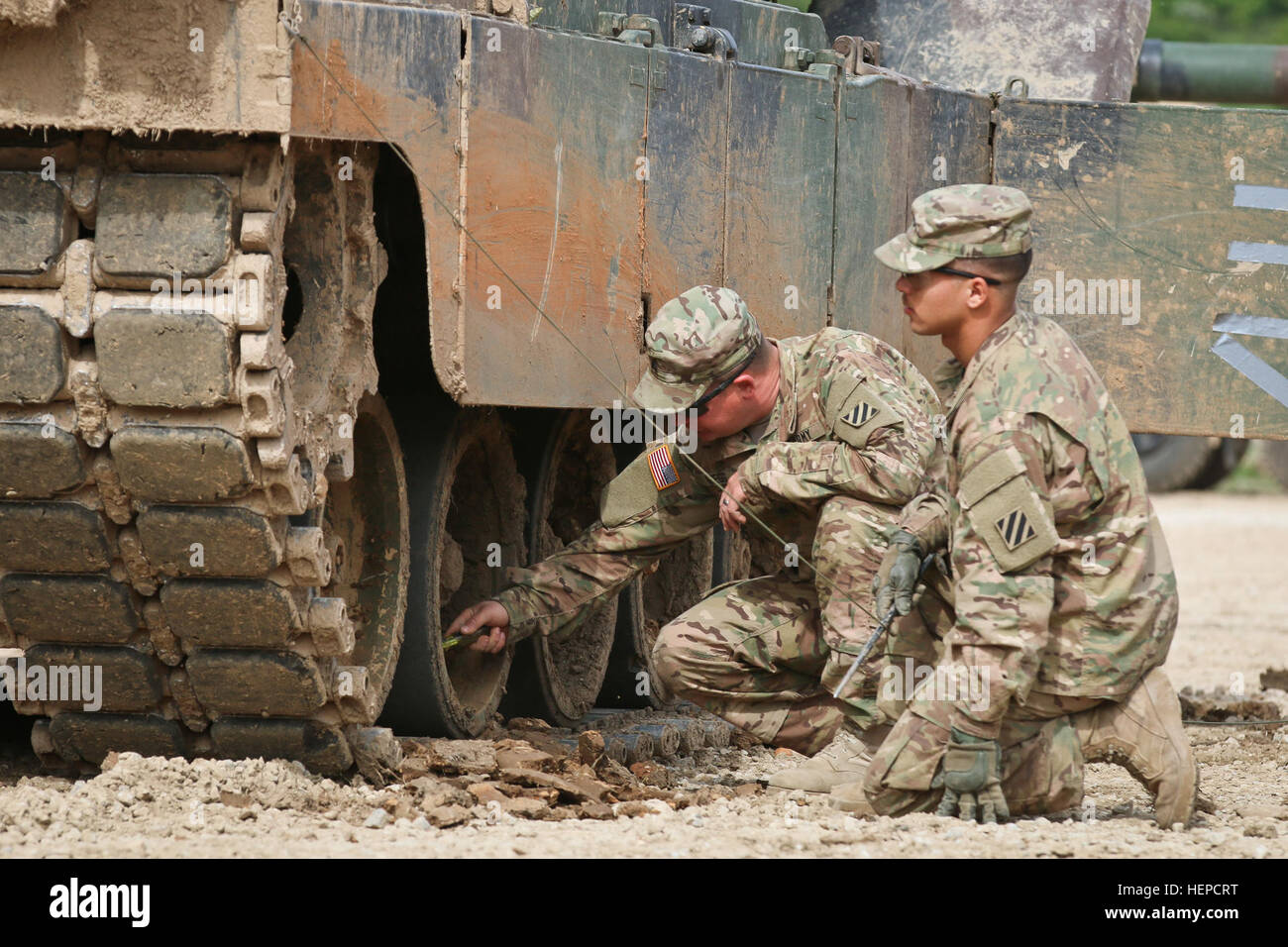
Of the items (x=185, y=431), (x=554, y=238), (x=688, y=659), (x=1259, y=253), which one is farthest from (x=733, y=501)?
(x=1259, y=253)

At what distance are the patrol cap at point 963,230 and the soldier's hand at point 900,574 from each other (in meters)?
0.70

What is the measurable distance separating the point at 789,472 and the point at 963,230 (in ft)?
3.47

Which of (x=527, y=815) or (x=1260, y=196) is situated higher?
(x=1260, y=196)

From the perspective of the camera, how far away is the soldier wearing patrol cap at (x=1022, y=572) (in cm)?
468

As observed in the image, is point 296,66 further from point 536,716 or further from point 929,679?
point 536,716

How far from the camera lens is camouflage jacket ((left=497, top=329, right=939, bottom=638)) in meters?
5.63

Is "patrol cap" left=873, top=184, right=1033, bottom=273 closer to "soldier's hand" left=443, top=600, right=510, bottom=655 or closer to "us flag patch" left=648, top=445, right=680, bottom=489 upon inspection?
"us flag patch" left=648, top=445, right=680, bottom=489

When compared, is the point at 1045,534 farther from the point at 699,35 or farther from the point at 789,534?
the point at 699,35

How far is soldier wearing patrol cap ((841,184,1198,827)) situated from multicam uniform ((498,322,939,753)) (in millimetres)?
538

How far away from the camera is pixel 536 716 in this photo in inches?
271

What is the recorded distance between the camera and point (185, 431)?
4.70 metres

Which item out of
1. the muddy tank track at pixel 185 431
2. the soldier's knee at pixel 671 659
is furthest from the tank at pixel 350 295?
the soldier's knee at pixel 671 659

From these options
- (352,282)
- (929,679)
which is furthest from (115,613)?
(929,679)

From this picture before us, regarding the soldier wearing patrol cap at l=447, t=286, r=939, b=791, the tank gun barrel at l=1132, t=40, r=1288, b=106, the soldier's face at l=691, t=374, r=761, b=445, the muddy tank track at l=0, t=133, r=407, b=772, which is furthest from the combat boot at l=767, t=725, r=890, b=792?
the tank gun barrel at l=1132, t=40, r=1288, b=106
